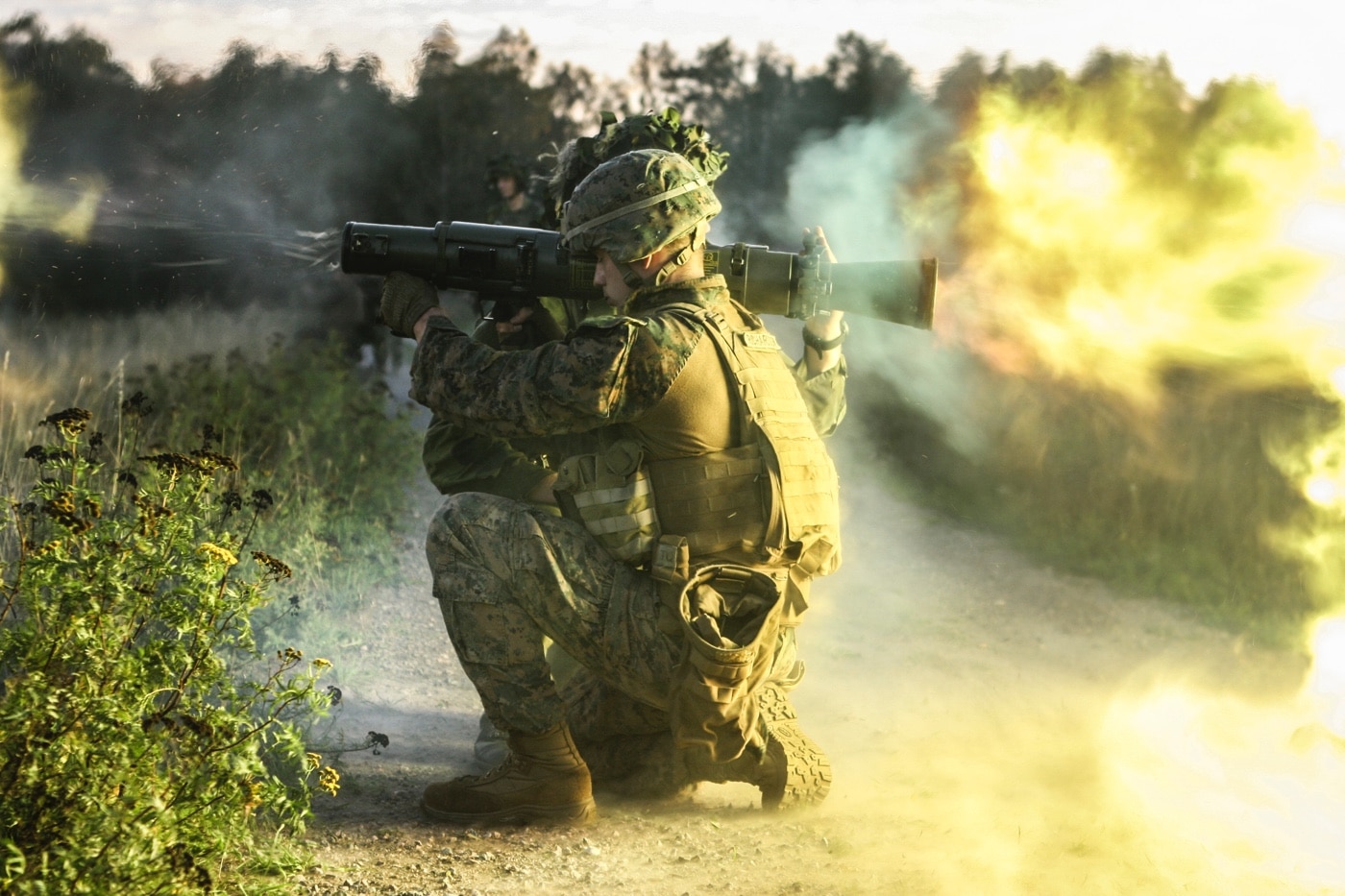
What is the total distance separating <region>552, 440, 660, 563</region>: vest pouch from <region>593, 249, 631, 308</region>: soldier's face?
0.45 m

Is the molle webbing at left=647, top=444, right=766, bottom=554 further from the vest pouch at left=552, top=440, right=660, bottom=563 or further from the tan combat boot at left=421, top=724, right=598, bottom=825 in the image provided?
the tan combat boot at left=421, top=724, right=598, bottom=825

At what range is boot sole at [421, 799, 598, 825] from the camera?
3832mm

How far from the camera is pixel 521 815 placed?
3.86m

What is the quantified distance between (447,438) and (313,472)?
3.06 meters

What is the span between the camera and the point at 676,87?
1116cm

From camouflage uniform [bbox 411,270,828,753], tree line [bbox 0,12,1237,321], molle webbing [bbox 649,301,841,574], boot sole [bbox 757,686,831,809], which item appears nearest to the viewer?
camouflage uniform [bbox 411,270,828,753]

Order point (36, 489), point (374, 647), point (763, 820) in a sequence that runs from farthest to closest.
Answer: point (374, 647) < point (763, 820) < point (36, 489)

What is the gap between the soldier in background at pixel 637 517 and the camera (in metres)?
3.63

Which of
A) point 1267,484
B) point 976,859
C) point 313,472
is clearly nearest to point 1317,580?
point 1267,484

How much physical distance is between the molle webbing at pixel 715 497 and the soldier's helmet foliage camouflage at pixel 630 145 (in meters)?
1.25

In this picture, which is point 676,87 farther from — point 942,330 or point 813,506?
point 813,506

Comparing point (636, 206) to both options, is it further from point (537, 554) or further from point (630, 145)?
point (537, 554)

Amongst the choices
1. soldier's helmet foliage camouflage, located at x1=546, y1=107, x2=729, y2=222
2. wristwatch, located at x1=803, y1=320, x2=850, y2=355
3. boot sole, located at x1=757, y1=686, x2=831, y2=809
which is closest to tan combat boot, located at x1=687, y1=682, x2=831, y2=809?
boot sole, located at x1=757, y1=686, x2=831, y2=809

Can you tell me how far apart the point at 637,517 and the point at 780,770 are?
3.12 ft
